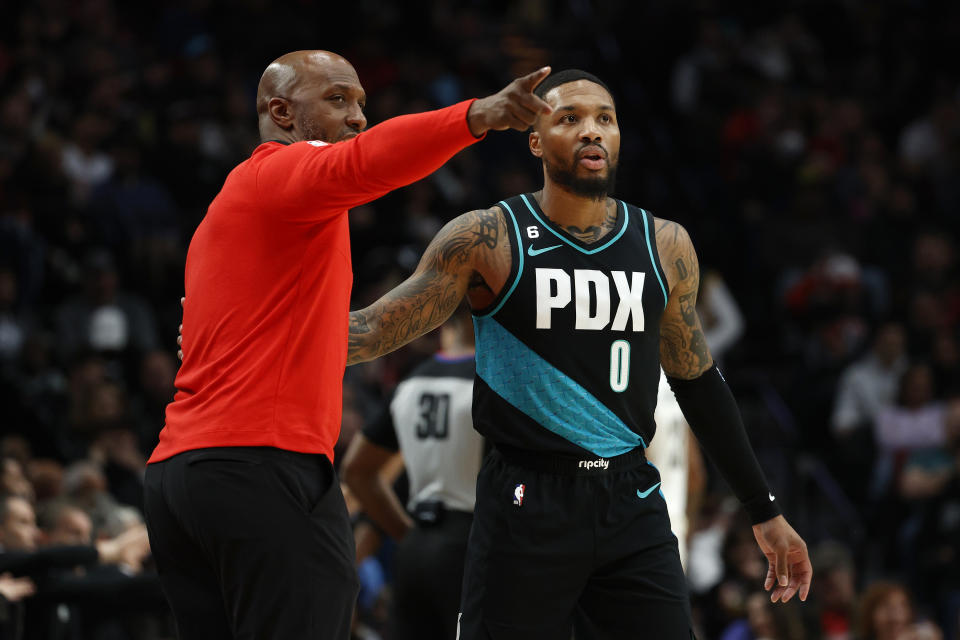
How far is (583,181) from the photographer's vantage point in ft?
14.3

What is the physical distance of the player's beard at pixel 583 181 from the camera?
4.35 m

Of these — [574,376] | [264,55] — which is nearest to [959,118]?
[264,55]

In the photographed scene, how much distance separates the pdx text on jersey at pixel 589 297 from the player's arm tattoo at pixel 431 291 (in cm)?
24

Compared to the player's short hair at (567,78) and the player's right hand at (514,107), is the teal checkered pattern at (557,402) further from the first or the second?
the player's right hand at (514,107)

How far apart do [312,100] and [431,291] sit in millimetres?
817

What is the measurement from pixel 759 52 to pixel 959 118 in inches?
100

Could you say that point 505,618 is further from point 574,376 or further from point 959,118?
point 959,118

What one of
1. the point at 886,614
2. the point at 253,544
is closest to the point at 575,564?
the point at 253,544

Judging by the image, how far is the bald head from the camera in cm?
375

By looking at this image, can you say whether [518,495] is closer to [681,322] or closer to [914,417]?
[681,322]

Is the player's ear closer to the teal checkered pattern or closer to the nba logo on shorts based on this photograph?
the teal checkered pattern

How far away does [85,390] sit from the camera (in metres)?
9.58

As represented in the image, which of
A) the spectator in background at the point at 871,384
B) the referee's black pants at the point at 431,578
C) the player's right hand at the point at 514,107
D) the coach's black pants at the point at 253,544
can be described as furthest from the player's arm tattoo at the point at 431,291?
the spectator in background at the point at 871,384

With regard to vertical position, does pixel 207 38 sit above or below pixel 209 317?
above
